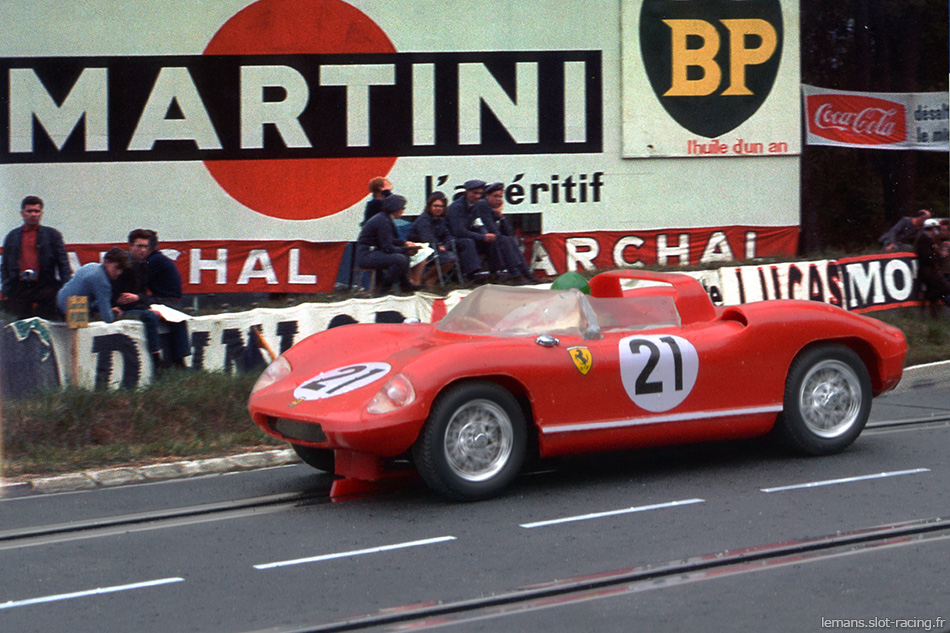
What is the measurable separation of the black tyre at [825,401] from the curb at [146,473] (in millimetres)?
3498

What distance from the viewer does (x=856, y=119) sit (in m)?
19.8

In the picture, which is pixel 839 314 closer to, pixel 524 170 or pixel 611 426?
pixel 611 426

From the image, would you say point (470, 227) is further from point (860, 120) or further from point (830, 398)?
point (860, 120)

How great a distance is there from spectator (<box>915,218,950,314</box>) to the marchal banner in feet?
17.8

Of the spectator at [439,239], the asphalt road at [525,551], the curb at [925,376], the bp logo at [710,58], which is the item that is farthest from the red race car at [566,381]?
the bp logo at [710,58]

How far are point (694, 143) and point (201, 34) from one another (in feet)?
24.1

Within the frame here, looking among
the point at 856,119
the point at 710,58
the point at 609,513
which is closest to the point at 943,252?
the point at 710,58

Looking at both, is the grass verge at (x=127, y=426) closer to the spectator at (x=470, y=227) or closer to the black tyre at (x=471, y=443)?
the black tyre at (x=471, y=443)

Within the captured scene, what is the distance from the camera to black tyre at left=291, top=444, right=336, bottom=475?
301 inches

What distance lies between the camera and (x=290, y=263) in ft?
54.6

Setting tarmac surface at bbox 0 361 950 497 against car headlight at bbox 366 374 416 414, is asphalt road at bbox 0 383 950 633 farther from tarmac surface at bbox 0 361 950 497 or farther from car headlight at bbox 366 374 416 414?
car headlight at bbox 366 374 416 414

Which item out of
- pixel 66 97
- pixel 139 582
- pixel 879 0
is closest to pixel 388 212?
pixel 66 97

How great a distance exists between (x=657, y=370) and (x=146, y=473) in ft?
11.7

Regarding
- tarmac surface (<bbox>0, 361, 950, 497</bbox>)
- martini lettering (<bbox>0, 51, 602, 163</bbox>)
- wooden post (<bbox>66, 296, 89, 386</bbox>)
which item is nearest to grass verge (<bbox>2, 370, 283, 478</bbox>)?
tarmac surface (<bbox>0, 361, 950, 497</bbox>)
